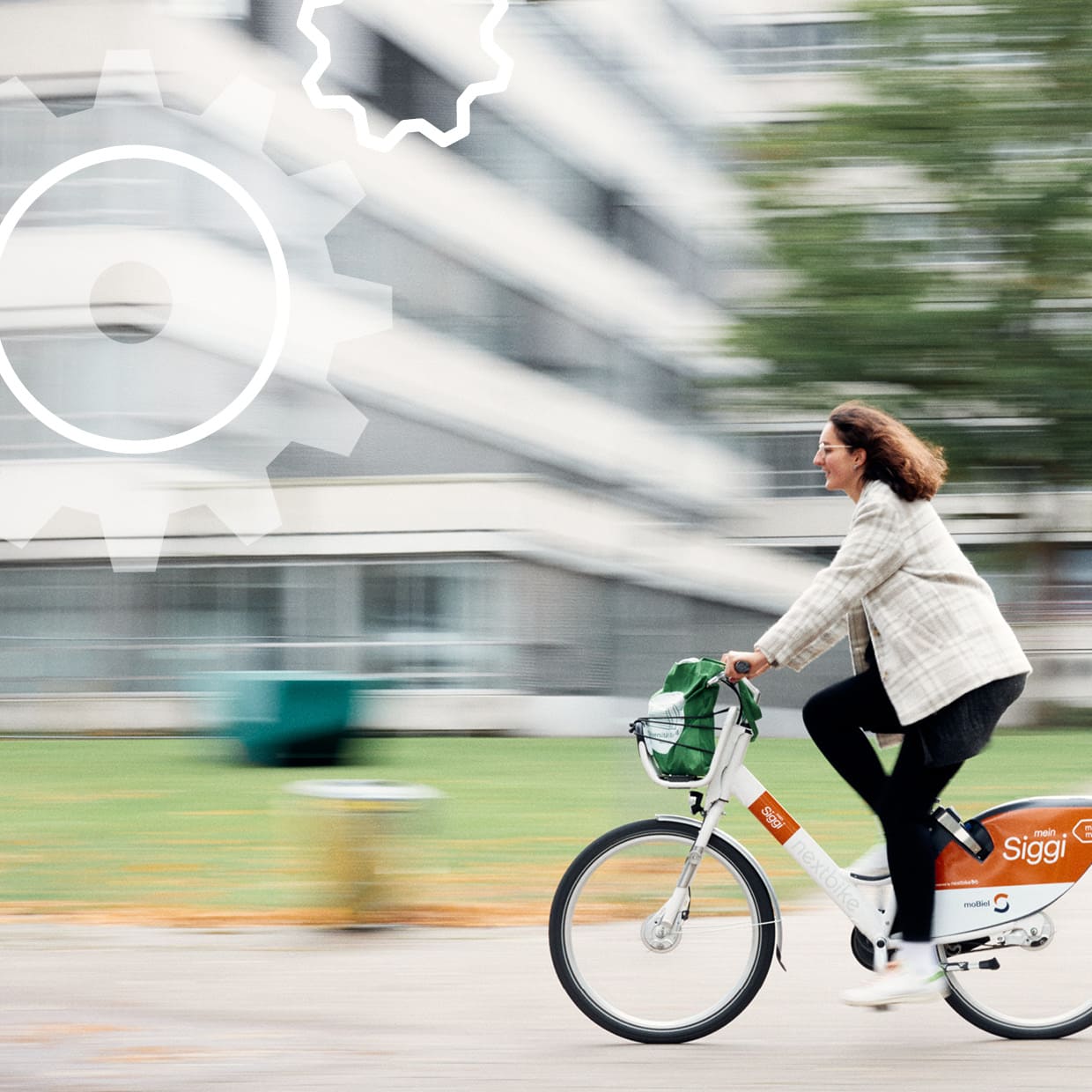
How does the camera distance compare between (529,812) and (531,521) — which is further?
(531,521)

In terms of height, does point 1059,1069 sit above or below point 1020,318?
below

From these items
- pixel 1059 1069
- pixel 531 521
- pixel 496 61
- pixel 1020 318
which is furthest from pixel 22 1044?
pixel 496 61

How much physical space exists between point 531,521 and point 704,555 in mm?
16671

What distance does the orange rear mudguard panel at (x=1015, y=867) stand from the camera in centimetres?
498

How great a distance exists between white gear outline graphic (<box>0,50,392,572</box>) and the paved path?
1832 centimetres

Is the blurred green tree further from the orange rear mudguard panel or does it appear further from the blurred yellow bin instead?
the orange rear mudguard panel

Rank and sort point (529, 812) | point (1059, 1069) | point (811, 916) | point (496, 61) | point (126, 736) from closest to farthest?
1. point (1059, 1069)
2. point (811, 916)
3. point (529, 812)
4. point (126, 736)
5. point (496, 61)

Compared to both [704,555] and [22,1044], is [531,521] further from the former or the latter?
[22,1044]

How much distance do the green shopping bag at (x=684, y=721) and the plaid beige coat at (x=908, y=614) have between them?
0.22m

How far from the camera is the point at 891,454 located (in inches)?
194

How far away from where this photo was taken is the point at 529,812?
12375mm

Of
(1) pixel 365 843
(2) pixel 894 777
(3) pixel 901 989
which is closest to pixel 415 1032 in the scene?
(3) pixel 901 989

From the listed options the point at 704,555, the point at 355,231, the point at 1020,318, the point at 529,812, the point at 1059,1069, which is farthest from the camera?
the point at 704,555

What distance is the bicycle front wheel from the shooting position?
5035 mm
